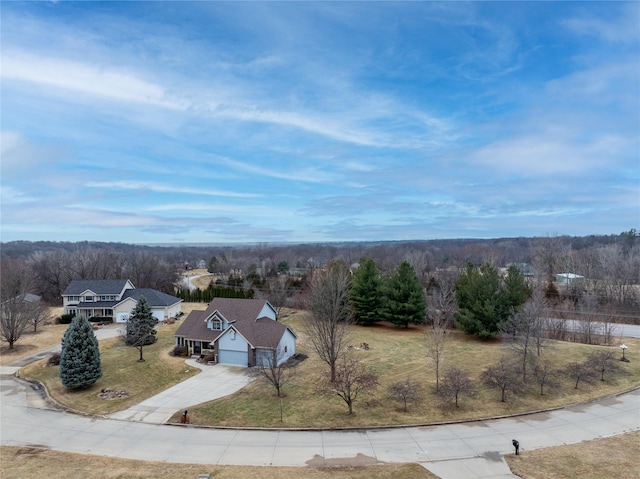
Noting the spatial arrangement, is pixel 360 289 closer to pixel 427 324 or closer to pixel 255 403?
pixel 427 324

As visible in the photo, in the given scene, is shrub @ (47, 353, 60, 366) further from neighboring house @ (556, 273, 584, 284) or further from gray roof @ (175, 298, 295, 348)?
neighboring house @ (556, 273, 584, 284)

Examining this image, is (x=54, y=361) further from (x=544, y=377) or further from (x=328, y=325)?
(x=544, y=377)

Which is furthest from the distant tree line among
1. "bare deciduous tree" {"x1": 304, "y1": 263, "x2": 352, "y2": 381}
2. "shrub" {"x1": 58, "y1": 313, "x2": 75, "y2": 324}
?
"bare deciduous tree" {"x1": 304, "y1": 263, "x2": 352, "y2": 381}

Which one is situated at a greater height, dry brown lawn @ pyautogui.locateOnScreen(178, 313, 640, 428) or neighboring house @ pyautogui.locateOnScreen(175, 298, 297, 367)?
neighboring house @ pyautogui.locateOnScreen(175, 298, 297, 367)

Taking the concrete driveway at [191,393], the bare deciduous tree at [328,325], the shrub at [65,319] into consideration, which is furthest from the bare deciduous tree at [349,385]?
the shrub at [65,319]

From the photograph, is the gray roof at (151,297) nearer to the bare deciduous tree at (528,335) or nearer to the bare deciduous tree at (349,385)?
the bare deciduous tree at (349,385)

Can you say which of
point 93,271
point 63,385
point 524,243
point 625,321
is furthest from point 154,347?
point 524,243

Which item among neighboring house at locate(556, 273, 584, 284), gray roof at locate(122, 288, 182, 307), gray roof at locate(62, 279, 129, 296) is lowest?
gray roof at locate(122, 288, 182, 307)

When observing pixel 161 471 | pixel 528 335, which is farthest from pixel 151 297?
pixel 528 335
